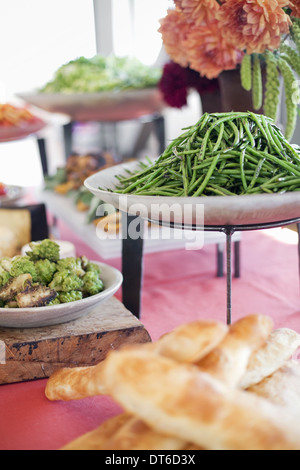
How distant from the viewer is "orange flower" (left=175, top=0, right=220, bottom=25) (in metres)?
0.99

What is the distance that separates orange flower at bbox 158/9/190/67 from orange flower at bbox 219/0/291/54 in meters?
0.17

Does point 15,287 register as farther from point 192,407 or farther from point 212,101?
point 212,101

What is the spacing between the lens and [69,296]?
889mm

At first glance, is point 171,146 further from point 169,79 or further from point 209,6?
point 169,79

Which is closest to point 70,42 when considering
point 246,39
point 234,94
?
point 234,94

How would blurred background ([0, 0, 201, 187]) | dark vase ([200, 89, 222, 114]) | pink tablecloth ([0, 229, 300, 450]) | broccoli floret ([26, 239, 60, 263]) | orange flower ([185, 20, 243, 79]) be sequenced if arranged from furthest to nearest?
blurred background ([0, 0, 201, 187]), dark vase ([200, 89, 222, 114]), orange flower ([185, 20, 243, 79]), broccoli floret ([26, 239, 60, 263]), pink tablecloth ([0, 229, 300, 450])

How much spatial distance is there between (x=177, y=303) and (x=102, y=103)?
3.97 ft

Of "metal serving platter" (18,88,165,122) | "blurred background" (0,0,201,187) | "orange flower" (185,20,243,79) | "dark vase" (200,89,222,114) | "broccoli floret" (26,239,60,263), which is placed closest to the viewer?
"broccoli floret" (26,239,60,263)

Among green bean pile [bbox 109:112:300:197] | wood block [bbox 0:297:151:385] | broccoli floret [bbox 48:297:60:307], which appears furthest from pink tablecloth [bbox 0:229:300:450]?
green bean pile [bbox 109:112:300:197]

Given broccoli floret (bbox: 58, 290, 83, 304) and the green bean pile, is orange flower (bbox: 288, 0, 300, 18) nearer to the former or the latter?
the green bean pile

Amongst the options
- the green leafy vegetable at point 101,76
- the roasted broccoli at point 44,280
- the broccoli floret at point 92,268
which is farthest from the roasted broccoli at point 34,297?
the green leafy vegetable at point 101,76

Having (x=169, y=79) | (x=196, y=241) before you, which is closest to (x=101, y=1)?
(x=169, y=79)

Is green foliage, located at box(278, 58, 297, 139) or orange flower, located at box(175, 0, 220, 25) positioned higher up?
orange flower, located at box(175, 0, 220, 25)
